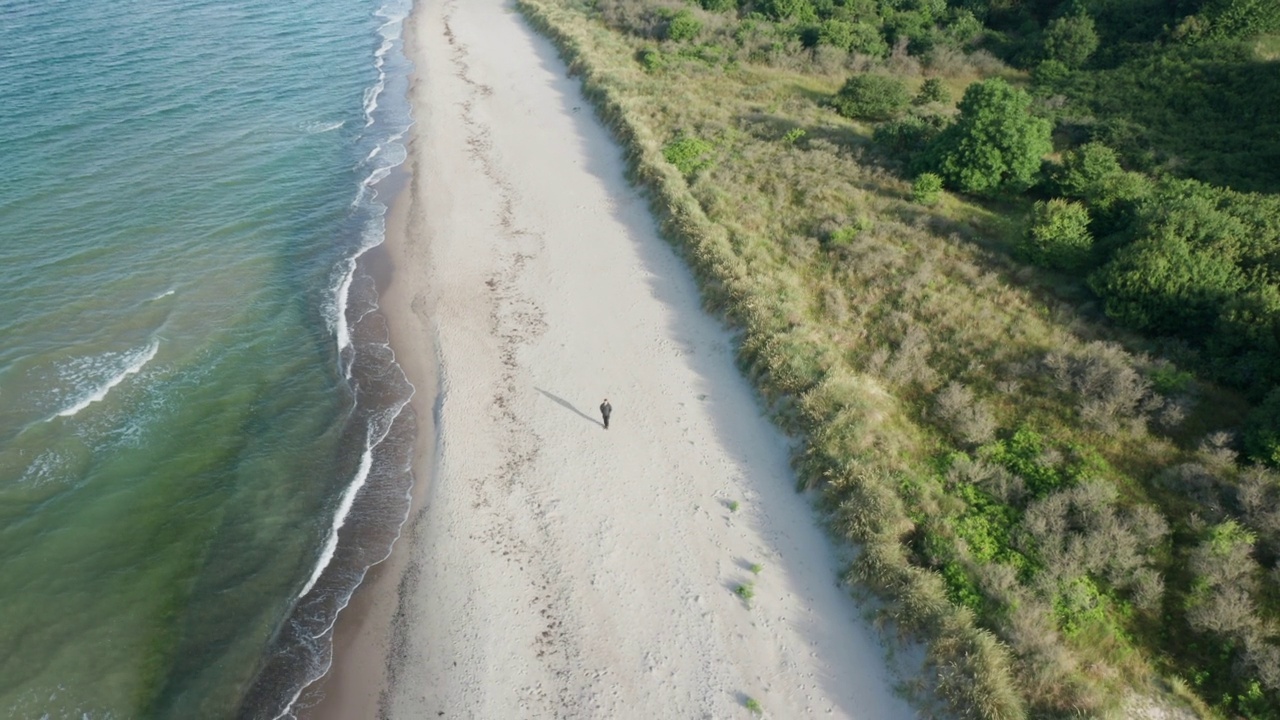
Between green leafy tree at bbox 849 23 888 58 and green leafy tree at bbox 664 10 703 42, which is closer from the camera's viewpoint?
green leafy tree at bbox 849 23 888 58

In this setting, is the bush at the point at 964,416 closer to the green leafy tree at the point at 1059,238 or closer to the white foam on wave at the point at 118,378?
the green leafy tree at the point at 1059,238

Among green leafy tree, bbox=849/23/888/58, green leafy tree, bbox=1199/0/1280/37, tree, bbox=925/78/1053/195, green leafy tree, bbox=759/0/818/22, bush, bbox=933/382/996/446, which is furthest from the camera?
green leafy tree, bbox=759/0/818/22

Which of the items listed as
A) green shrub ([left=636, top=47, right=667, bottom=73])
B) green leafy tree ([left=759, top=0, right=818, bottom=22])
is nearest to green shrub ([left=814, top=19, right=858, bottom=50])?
green leafy tree ([left=759, top=0, right=818, bottom=22])

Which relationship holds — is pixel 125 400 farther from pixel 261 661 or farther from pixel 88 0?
pixel 88 0

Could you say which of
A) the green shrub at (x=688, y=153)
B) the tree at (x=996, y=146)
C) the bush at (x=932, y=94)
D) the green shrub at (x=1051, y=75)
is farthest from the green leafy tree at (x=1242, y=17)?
the green shrub at (x=688, y=153)

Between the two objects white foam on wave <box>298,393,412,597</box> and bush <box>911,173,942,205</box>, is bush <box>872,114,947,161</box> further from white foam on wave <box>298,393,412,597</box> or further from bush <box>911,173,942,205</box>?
white foam on wave <box>298,393,412,597</box>

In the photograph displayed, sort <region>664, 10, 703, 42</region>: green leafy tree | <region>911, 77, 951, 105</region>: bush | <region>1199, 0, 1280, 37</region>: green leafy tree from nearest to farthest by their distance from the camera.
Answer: <region>1199, 0, 1280, 37</region>: green leafy tree < <region>911, 77, 951, 105</region>: bush < <region>664, 10, 703, 42</region>: green leafy tree
